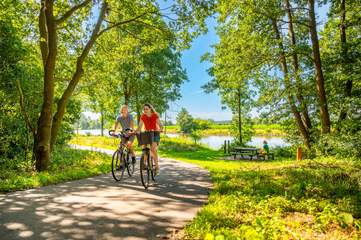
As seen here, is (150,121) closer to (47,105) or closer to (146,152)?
(146,152)

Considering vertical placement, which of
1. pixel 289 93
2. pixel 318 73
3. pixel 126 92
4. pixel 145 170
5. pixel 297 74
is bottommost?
pixel 145 170

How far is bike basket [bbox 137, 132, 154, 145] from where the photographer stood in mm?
8492

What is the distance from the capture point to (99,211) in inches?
224

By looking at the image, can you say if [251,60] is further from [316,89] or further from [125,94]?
[125,94]

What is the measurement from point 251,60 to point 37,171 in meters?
13.6

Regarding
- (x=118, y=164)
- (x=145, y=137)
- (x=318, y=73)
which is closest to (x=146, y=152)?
(x=145, y=137)

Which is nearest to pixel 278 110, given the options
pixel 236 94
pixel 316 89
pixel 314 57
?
pixel 316 89

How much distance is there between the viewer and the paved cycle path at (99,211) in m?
4.62

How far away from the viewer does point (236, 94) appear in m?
33.8

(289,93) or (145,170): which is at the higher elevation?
(289,93)

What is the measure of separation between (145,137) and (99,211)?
3089 mm

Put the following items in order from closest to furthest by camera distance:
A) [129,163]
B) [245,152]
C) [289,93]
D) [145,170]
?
[145,170]
[129,163]
[289,93]
[245,152]

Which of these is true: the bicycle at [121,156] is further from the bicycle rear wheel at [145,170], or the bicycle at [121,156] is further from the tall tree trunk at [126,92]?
the tall tree trunk at [126,92]

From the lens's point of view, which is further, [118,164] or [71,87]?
[71,87]
